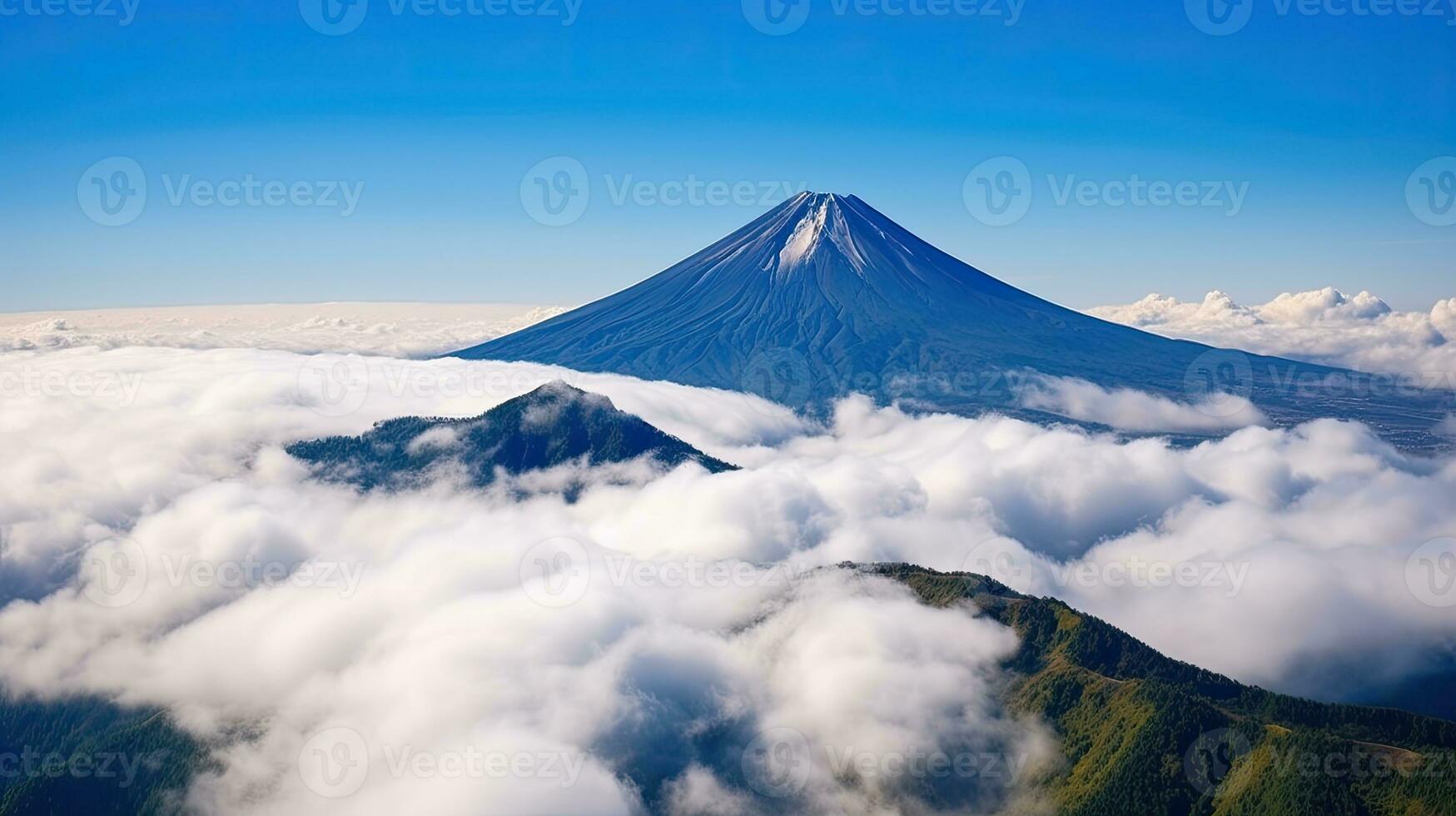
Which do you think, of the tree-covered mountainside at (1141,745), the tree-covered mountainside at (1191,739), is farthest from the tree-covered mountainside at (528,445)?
the tree-covered mountainside at (1191,739)

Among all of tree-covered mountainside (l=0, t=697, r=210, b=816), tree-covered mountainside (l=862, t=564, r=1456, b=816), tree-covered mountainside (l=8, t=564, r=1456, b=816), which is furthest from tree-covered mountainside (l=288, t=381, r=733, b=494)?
tree-covered mountainside (l=862, t=564, r=1456, b=816)

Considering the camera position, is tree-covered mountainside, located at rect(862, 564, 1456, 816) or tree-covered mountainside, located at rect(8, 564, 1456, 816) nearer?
tree-covered mountainside, located at rect(862, 564, 1456, 816)

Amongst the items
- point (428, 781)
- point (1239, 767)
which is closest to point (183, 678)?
point (428, 781)

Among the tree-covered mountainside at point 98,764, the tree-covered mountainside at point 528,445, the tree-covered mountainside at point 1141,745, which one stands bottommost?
the tree-covered mountainside at point 98,764

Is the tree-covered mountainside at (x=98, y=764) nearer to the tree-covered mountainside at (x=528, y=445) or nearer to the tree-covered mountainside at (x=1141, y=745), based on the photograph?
the tree-covered mountainside at (x=1141, y=745)

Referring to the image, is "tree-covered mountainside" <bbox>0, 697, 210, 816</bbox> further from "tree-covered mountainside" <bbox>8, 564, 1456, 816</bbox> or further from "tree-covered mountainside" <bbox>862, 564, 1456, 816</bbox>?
"tree-covered mountainside" <bbox>862, 564, 1456, 816</bbox>

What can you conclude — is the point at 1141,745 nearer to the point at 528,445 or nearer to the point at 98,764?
the point at 528,445
